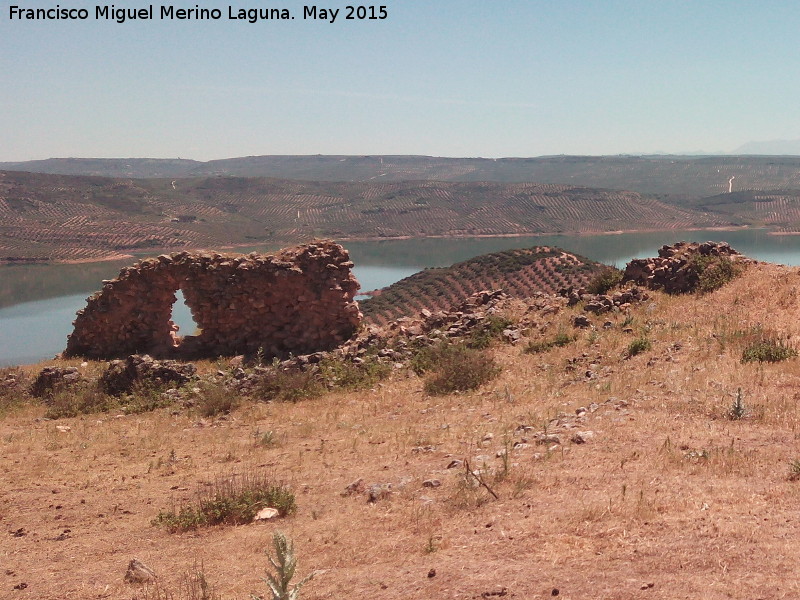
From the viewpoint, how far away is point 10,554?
5.04 metres

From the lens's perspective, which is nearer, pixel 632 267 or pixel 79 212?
pixel 632 267

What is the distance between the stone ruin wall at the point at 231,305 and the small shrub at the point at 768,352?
7531mm

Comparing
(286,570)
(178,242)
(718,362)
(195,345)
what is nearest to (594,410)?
(718,362)

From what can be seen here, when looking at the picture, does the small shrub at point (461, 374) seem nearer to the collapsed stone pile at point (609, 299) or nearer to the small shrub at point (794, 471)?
the collapsed stone pile at point (609, 299)

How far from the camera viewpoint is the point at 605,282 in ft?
47.0

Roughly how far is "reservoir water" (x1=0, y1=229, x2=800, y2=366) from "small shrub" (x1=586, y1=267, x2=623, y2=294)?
66.8 ft

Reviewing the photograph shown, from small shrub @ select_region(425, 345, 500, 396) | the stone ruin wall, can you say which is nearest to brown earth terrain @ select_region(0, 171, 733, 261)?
the stone ruin wall

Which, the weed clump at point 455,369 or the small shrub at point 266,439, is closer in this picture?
the small shrub at point 266,439

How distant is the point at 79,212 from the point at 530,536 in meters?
102

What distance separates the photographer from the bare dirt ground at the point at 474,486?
4.05 m

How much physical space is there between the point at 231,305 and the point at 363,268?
211ft

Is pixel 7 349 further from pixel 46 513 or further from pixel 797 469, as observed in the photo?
pixel 797 469

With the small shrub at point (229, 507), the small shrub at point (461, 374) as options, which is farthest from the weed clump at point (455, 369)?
the small shrub at point (229, 507)

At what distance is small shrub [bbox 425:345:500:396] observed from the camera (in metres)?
9.63
